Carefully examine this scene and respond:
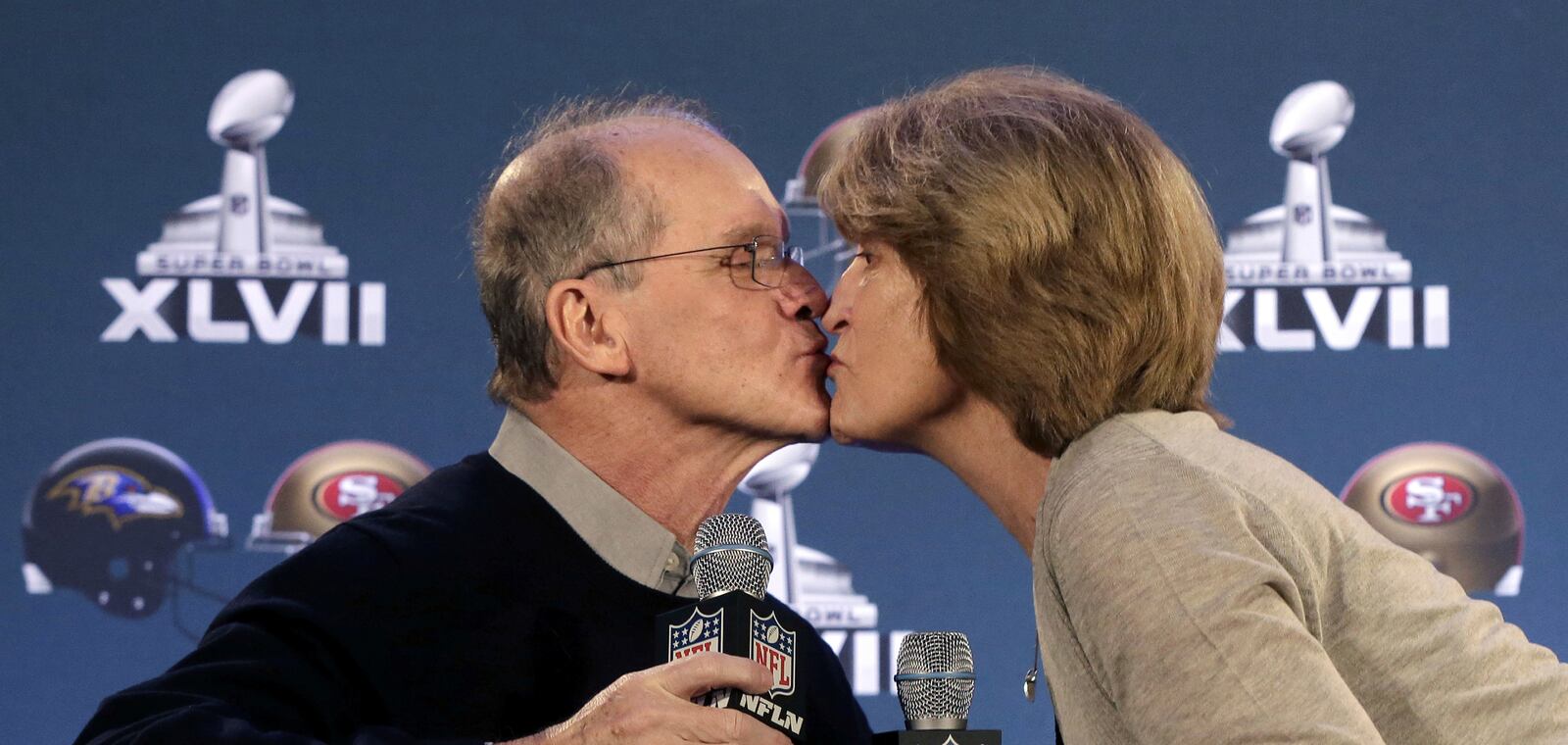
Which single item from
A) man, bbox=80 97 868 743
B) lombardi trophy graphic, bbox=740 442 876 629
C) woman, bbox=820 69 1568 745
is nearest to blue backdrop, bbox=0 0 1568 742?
lombardi trophy graphic, bbox=740 442 876 629

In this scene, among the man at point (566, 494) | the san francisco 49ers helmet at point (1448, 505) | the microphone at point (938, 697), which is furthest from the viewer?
the san francisco 49ers helmet at point (1448, 505)

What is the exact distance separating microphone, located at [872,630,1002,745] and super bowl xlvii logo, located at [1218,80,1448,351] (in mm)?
2324

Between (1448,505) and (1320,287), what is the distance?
1.95 ft

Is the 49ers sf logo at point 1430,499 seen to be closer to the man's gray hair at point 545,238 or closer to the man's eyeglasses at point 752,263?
the man's eyeglasses at point 752,263

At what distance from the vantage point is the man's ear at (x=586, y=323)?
2.12 meters

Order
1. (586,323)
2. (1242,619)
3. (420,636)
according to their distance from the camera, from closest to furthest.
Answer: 1. (1242,619)
2. (420,636)
3. (586,323)

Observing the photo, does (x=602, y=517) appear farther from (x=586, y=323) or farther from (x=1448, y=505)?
(x=1448, y=505)

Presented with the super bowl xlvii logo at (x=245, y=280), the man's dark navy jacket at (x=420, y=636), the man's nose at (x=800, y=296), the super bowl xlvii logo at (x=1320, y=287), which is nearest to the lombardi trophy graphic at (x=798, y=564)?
the super bowl xlvii logo at (x=245, y=280)

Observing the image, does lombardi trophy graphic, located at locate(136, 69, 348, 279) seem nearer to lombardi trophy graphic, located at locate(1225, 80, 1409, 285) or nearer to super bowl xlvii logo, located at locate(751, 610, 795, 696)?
lombardi trophy graphic, located at locate(1225, 80, 1409, 285)

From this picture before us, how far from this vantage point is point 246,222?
356 cm

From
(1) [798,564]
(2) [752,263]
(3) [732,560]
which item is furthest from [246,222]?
(3) [732,560]

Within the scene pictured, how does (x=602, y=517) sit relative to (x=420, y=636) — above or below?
above

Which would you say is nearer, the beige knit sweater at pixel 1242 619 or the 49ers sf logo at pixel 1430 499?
the beige knit sweater at pixel 1242 619

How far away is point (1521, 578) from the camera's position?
3660 millimetres
